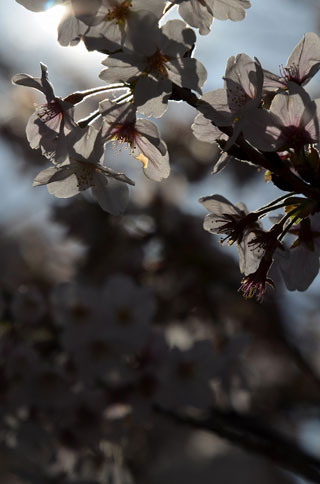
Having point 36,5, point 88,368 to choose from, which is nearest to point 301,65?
point 36,5

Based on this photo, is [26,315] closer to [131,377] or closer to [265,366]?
[131,377]

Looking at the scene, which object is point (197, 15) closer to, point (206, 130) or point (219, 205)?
point (206, 130)

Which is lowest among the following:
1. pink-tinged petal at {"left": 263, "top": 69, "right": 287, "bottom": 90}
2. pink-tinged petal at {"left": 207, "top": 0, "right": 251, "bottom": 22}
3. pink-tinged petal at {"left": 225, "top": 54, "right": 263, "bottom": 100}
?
pink-tinged petal at {"left": 225, "top": 54, "right": 263, "bottom": 100}

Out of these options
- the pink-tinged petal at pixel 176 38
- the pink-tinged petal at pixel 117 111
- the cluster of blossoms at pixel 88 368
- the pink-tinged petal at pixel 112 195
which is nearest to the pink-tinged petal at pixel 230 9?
the pink-tinged petal at pixel 176 38

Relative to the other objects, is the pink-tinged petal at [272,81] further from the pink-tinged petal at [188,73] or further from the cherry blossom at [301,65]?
the pink-tinged petal at [188,73]

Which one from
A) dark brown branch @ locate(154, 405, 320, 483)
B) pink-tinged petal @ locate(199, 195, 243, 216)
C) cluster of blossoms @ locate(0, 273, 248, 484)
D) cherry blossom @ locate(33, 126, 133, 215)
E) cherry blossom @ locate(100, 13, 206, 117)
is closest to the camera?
cherry blossom @ locate(100, 13, 206, 117)

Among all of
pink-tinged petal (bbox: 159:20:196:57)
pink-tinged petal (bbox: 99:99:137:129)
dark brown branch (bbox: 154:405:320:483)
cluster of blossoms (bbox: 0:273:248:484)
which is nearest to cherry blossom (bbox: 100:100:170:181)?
pink-tinged petal (bbox: 99:99:137:129)

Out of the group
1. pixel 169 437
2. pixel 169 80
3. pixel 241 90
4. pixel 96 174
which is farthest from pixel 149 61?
pixel 169 437

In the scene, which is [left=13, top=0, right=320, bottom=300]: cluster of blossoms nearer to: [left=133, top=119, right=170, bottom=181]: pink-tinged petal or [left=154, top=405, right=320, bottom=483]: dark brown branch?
[left=133, top=119, right=170, bottom=181]: pink-tinged petal

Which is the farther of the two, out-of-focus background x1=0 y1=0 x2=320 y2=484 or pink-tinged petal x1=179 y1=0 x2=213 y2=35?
out-of-focus background x1=0 y1=0 x2=320 y2=484
